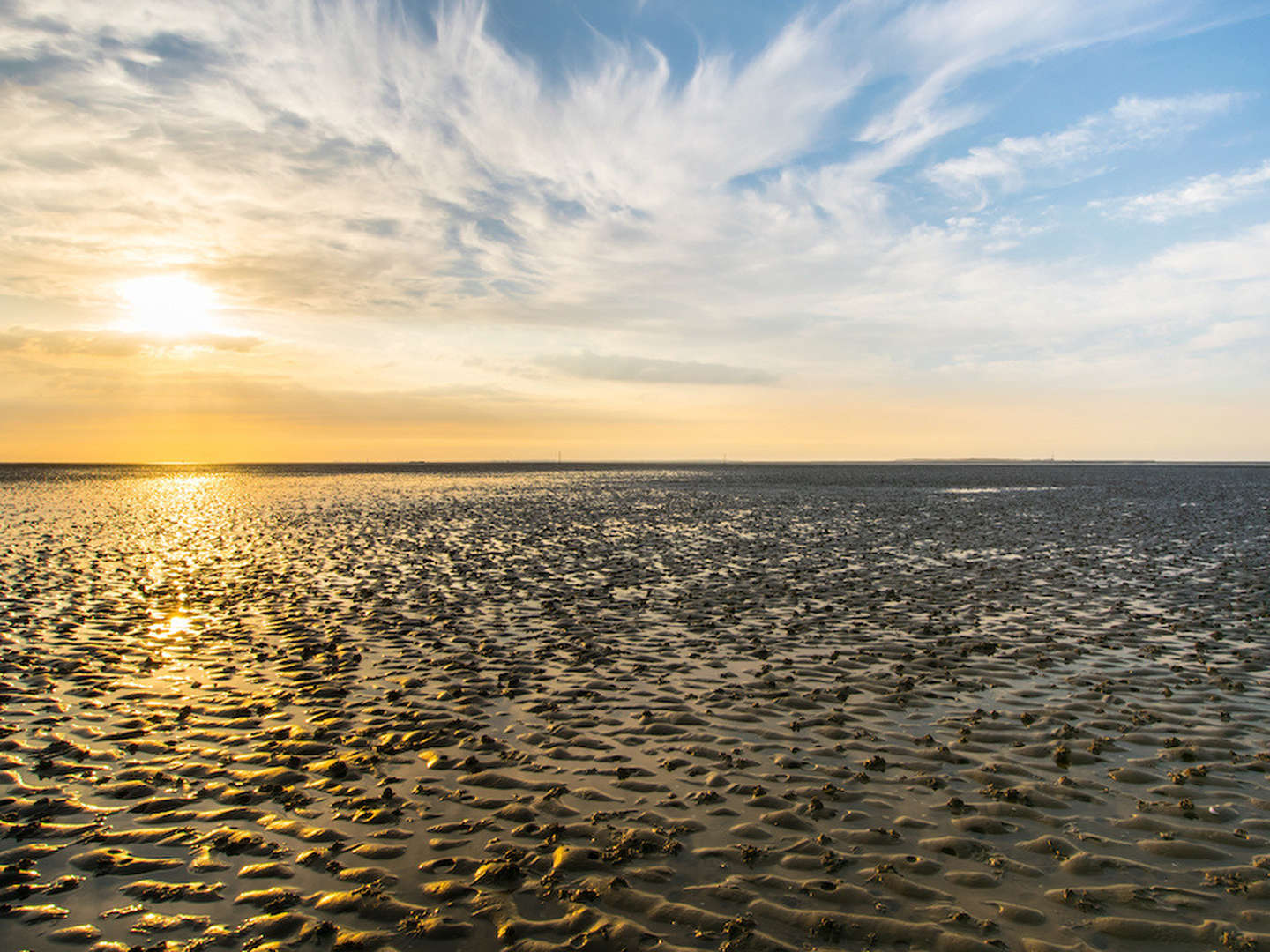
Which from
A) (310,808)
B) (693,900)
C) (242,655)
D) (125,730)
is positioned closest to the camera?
(693,900)

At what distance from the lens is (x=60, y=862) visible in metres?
7.33

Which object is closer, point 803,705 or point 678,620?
point 803,705

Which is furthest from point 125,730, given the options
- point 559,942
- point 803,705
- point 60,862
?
point 803,705

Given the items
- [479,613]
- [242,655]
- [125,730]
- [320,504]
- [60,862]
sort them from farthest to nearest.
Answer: [320,504], [479,613], [242,655], [125,730], [60,862]

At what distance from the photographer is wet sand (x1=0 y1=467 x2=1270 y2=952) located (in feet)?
21.4

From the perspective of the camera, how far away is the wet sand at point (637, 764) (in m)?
6.53

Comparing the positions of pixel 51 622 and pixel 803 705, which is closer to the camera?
pixel 803 705

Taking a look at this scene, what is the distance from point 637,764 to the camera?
9828 mm

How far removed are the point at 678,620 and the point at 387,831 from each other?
11.3 metres

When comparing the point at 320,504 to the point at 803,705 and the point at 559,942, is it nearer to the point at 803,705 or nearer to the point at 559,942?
the point at 803,705

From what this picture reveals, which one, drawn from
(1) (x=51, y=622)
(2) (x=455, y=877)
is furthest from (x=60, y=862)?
(1) (x=51, y=622)

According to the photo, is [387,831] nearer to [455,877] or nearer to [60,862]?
[455,877]

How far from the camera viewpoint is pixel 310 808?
8.52m

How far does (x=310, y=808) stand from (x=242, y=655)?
8.09 metres
